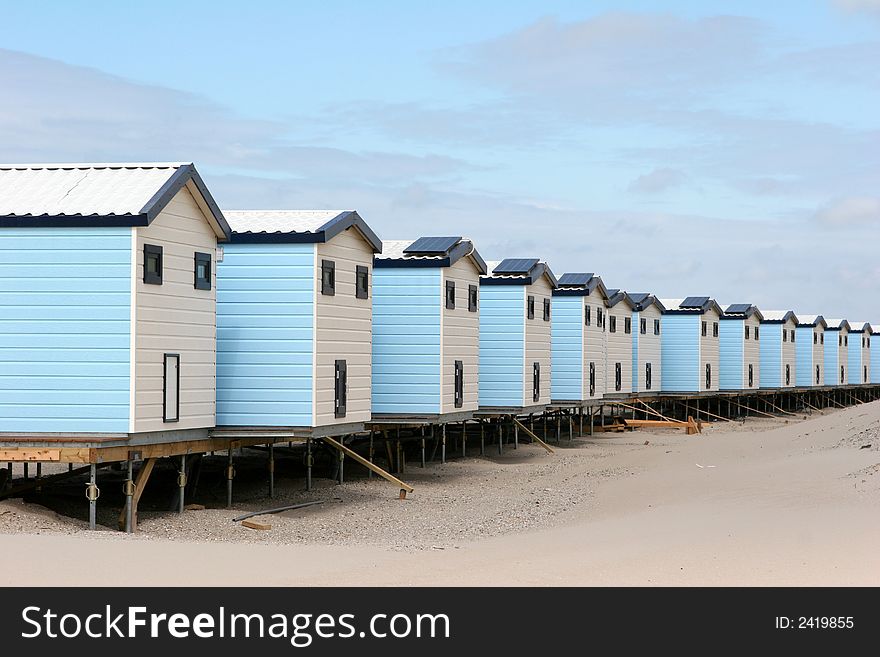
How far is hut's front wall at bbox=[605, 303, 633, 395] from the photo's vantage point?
153 ft

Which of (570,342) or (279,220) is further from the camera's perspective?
(570,342)

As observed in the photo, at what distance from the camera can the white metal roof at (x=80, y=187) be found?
64.8 ft

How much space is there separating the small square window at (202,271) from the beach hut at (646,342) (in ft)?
98.7

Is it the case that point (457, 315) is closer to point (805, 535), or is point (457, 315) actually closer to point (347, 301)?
point (347, 301)

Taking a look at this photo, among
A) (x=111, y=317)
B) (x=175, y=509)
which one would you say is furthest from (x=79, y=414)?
(x=175, y=509)

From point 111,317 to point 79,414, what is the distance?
5.30 ft

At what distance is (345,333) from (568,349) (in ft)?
61.5

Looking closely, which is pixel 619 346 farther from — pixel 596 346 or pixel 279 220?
pixel 279 220

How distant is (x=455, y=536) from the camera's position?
67.3 ft

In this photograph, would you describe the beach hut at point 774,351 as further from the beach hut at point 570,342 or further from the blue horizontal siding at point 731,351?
the beach hut at point 570,342

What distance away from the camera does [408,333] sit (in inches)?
1151

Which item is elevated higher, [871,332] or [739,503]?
[871,332]

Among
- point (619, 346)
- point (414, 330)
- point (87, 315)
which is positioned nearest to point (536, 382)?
point (414, 330)

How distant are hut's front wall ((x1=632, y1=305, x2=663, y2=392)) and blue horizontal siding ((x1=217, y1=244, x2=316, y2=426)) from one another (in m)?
29.3
